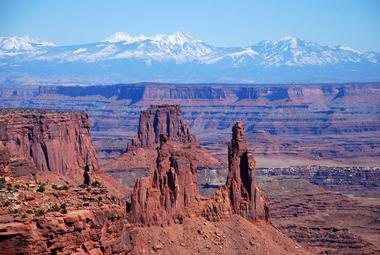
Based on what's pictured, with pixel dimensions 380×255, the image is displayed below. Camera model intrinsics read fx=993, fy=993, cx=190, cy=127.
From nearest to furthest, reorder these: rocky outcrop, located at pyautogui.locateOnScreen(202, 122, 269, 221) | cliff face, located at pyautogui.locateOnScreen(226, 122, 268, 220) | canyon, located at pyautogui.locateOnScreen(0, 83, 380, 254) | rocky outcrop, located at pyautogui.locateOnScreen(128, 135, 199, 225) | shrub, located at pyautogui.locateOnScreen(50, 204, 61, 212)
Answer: shrub, located at pyautogui.locateOnScreen(50, 204, 61, 212) < canyon, located at pyautogui.locateOnScreen(0, 83, 380, 254) < rocky outcrop, located at pyautogui.locateOnScreen(128, 135, 199, 225) < rocky outcrop, located at pyautogui.locateOnScreen(202, 122, 269, 221) < cliff face, located at pyautogui.locateOnScreen(226, 122, 268, 220)

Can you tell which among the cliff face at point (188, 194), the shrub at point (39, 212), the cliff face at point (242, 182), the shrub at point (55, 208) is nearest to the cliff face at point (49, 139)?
the cliff face at point (242, 182)

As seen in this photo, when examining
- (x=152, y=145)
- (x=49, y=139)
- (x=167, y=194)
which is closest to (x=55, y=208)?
(x=167, y=194)

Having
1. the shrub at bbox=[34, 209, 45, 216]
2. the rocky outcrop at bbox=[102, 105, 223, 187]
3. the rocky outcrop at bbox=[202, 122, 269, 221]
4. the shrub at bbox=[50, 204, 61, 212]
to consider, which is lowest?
the rocky outcrop at bbox=[102, 105, 223, 187]

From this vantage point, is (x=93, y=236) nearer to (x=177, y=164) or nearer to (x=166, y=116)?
(x=177, y=164)

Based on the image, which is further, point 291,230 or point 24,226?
point 291,230

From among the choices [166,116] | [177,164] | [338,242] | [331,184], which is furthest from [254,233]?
[331,184]

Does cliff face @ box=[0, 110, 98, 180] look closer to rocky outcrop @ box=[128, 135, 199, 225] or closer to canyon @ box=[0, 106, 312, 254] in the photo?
canyon @ box=[0, 106, 312, 254]

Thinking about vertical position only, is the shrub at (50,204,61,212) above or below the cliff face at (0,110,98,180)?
above

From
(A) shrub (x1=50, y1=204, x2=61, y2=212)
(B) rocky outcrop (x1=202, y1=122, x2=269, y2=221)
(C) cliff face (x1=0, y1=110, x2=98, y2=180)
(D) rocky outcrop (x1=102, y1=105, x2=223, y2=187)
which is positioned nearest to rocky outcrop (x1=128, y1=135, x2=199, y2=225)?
(B) rocky outcrop (x1=202, y1=122, x2=269, y2=221)

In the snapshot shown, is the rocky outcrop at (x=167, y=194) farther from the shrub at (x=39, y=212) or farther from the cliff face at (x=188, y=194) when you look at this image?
the shrub at (x=39, y=212)
